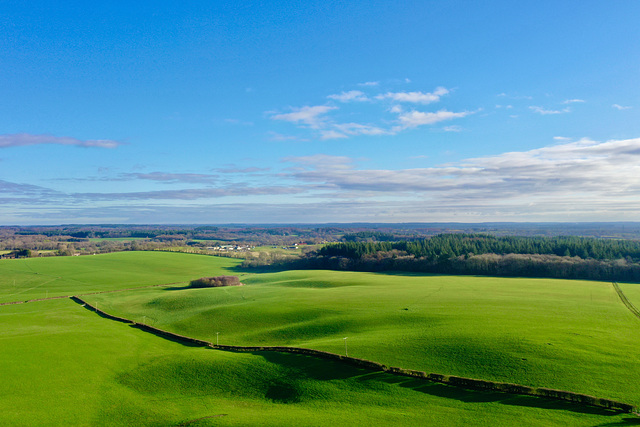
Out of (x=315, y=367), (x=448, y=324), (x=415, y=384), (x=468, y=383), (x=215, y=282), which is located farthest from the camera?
(x=215, y=282)

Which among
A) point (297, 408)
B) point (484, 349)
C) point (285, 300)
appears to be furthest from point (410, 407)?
point (285, 300)

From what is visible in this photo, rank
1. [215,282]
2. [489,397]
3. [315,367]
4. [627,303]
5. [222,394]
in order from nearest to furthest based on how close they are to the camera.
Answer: [489,397] < [222,394] < [315,367] < [627,303] < [215,282]

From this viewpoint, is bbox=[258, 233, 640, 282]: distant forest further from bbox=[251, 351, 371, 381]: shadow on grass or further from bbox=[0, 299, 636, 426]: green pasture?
bbox=[0, 299, 636, 426]: green pasture

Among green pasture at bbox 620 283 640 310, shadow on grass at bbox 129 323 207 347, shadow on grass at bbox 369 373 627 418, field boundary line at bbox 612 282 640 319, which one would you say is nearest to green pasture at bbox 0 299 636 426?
shadow on grass at bbox 369 373 627 418

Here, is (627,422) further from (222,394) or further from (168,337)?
(168,337)

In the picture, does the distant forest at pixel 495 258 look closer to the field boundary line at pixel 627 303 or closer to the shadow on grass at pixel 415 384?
the field boundary line at pixel 627 303

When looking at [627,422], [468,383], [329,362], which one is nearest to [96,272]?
[329,362]
